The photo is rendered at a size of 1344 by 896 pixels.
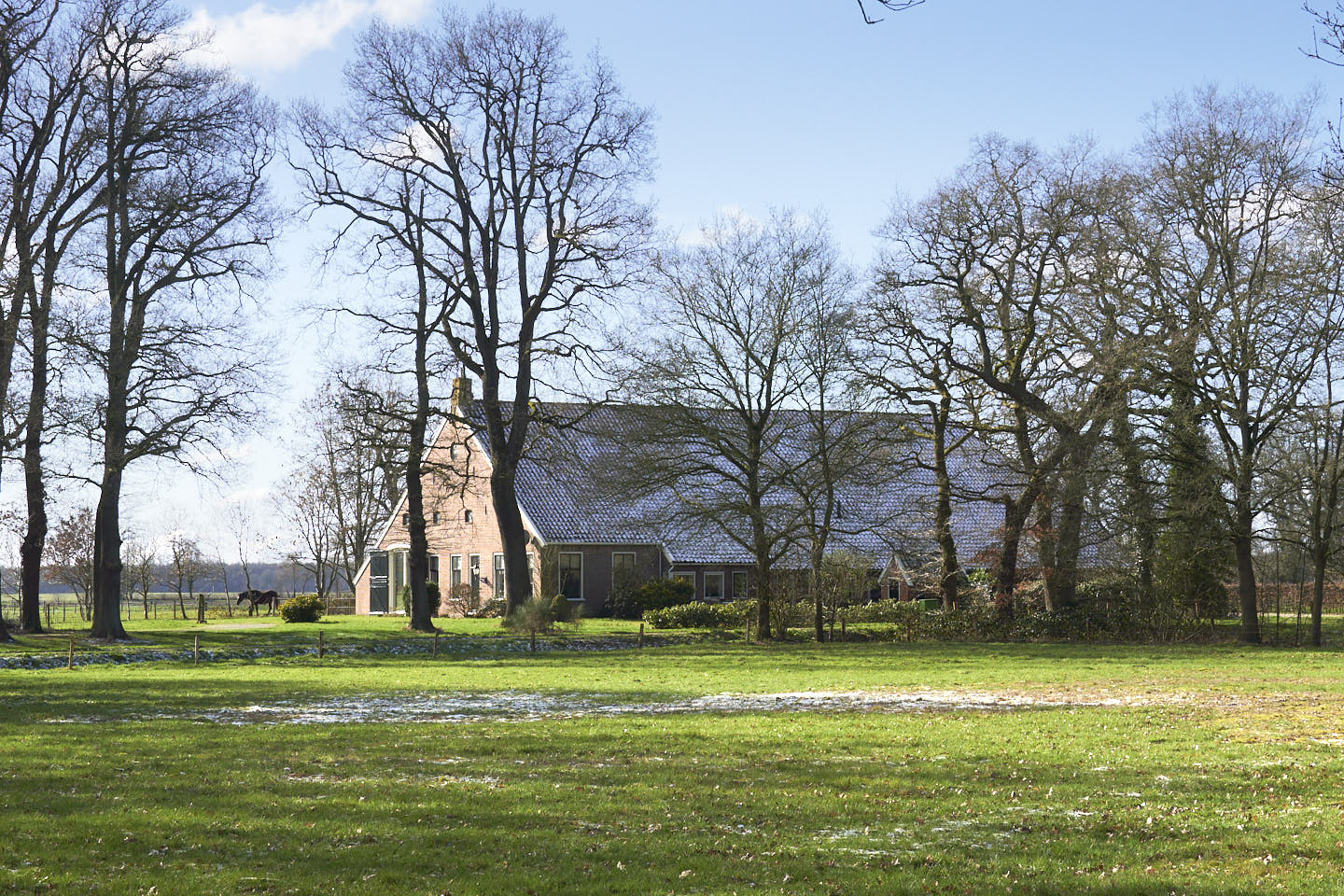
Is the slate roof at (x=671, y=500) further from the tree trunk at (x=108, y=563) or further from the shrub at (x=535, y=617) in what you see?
the tree trunk at (x=108, y=563)

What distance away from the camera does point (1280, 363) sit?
30.1 metres

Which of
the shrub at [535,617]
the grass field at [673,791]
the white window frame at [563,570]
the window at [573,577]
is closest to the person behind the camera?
the grass field at [673,791]

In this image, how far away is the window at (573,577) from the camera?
44.0 meters

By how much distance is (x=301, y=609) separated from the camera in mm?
42969

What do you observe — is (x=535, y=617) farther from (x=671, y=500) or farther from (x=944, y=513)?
(x=944, y=513)

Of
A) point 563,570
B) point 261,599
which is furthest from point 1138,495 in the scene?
point 261,599

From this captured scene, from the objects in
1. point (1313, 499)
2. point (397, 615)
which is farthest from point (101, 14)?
point (1313, 499)

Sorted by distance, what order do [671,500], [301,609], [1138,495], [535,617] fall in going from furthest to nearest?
[301,609], [671,500], [535,617], [1138,495]

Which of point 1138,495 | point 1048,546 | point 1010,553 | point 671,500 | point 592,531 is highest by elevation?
point 671,500

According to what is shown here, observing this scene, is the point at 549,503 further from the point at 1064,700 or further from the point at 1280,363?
the point at 1064,700

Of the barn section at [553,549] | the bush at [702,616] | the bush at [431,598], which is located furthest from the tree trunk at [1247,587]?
the bush at [431,598]

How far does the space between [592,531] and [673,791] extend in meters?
33.9

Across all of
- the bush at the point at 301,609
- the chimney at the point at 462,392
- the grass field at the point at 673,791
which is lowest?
the bush at the point at 301,609

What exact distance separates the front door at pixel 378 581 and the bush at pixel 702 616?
745 inches
